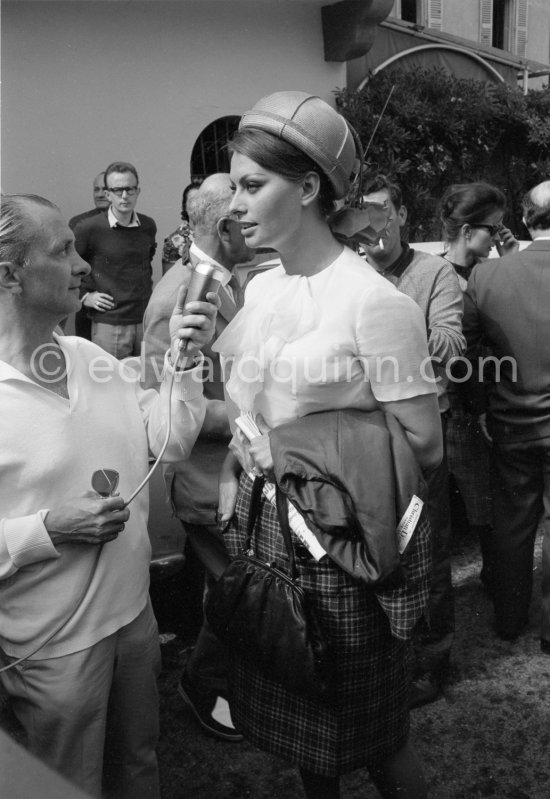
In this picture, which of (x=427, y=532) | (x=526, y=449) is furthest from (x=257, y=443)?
(x=526, y=449)

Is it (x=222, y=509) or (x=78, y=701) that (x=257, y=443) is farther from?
(x=78, y=701)

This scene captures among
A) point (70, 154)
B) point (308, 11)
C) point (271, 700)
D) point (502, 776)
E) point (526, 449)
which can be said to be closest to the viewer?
point (271, 700)

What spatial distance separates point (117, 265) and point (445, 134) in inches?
215

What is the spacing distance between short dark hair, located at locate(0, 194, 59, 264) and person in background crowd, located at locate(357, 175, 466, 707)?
1.73m

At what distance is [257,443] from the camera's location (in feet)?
6.60

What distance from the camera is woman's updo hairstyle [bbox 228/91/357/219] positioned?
1.88 metres

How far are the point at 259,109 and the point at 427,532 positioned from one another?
3.57 ft

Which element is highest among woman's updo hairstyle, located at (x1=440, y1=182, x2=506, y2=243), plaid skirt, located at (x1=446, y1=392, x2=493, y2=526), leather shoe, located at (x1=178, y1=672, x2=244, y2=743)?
woman's updo hairstyle, located at (x1=440, y1=182, x2=506, y2=243)

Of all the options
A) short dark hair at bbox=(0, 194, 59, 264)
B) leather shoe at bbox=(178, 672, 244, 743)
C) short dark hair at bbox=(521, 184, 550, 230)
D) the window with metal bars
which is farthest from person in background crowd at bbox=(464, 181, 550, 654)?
the window with metal bars

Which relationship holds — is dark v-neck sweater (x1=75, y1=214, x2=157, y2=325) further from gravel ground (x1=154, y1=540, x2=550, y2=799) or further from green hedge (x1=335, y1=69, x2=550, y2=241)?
green hedge (x1=335, y1=69, x2=550, y2=241)

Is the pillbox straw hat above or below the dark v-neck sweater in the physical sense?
above

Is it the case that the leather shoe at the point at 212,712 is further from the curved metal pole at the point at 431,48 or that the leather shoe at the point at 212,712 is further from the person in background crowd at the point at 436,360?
the curved metal pole at the point at 431,48

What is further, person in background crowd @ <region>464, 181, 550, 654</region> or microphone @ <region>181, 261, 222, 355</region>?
person in background crowd @ <region>464, 181, 550, 654</region>

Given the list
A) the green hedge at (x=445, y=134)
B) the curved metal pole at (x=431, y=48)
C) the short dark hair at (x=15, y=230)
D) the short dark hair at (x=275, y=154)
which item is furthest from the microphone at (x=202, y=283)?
the curved metal pole at (x=431, y=48)
